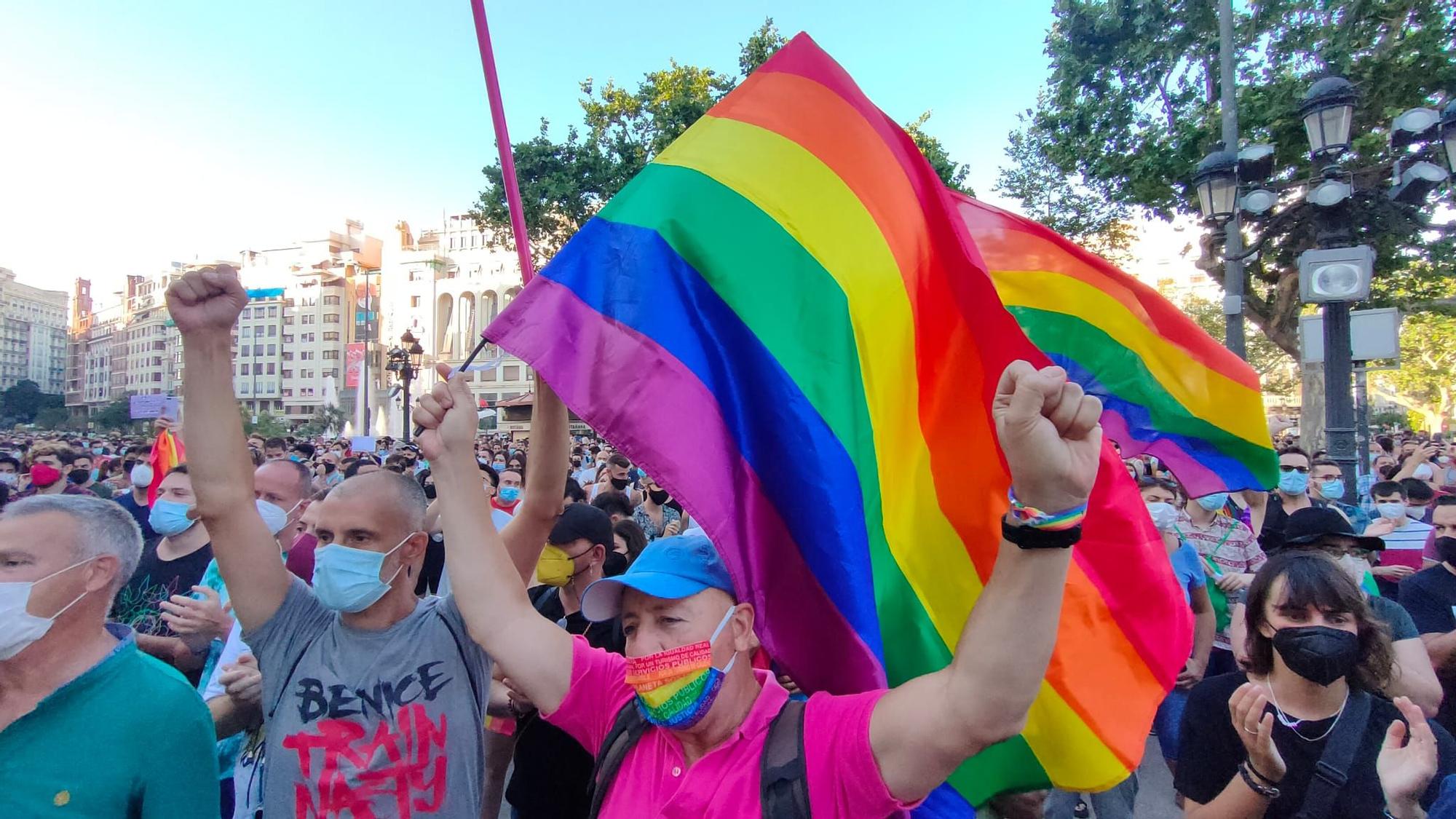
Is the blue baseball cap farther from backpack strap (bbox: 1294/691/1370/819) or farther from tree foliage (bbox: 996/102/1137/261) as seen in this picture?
tree foliage (bbox: 996/102/1137/261)

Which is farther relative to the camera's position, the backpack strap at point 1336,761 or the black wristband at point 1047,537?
the backpack strap at point 1336,761

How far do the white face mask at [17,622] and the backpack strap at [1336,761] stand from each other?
321 cm

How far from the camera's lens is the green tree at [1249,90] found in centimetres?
1163

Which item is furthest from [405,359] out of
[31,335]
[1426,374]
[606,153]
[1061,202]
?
[31,335]

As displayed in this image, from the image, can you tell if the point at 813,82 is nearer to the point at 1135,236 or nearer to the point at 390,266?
the point at 1135,236

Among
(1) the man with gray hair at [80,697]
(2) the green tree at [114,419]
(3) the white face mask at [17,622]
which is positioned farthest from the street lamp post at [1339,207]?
(2) the green tree at [114,419]

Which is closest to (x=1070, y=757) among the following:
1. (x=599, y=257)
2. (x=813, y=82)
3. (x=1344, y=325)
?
(x=599, y=257)

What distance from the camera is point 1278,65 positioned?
12562 mm

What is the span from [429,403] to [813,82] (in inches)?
56.8

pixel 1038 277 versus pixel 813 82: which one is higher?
pixel 813 82

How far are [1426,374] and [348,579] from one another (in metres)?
49.9

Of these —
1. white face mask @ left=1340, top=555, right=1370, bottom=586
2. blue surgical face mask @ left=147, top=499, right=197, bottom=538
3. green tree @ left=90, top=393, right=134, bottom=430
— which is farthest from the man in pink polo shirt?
green tree @ left=90, top=393, right=134, bottom=430

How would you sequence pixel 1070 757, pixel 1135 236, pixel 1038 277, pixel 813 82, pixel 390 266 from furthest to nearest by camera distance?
pixel 390 266 < pixel 1135 236 < pixel 1038 277 < pixel 813 82 < pixel 1070 757

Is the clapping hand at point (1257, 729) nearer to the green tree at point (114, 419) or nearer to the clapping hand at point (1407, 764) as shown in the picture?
the clapping hand at point (1407, 764)
